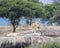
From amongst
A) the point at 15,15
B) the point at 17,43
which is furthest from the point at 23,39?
the point at 15,15

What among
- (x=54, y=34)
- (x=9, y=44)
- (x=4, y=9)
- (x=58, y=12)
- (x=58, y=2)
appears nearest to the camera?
(x=9, y=44)

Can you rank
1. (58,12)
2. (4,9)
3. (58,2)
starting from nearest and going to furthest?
(4,9), (58,12), (58,2)

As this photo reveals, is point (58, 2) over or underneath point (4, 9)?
underneath

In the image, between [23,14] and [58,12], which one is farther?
[58,12]

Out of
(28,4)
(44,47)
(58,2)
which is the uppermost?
(44,47)

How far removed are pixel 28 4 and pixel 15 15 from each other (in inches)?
90.6

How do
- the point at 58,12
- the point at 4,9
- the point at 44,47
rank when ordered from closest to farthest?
the point at 44,47, the point at 4,9, the point at 58,12

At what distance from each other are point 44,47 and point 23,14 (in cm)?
1861

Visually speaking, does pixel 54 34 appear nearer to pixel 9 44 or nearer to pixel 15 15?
pixel 9 44

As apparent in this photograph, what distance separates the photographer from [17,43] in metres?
13.6

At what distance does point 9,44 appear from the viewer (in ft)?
44.4

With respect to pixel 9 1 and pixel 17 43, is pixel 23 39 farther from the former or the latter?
pixel 9 1

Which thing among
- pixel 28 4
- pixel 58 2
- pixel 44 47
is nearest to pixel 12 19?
pixel 28 4

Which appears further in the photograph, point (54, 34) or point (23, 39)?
point (54, 34)
